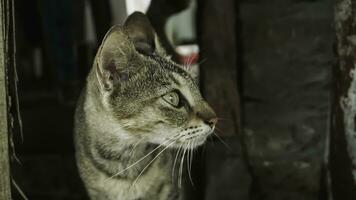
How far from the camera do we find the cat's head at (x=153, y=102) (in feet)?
6.29

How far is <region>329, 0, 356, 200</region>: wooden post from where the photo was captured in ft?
5.59

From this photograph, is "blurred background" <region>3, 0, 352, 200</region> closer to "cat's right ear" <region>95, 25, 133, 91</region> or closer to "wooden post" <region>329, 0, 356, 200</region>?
"wooden post" <region>329, 0, 356, 200</region>

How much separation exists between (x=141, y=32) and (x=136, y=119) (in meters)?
0.43

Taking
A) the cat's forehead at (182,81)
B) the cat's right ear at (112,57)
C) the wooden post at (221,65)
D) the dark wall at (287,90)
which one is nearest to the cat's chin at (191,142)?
the cat's forehead at (182,81)

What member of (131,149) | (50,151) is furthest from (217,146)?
(50,151)

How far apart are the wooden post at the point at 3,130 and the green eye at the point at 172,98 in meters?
0.59

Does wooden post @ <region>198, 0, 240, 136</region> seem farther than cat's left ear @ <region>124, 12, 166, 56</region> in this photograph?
Yes

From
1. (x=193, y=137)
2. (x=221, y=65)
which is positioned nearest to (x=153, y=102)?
(x=193, y=137)

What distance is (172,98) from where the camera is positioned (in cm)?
196

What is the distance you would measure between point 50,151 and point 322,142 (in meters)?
1.78

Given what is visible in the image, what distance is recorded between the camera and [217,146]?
246 cm

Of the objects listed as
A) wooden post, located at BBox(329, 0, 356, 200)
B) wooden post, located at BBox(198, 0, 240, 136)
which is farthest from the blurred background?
wooden post, located at BBox(329, 0, 356, 200)

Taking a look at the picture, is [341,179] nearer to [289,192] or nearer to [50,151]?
[289,192]

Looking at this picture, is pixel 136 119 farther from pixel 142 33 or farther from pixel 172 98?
pixel 142 33
